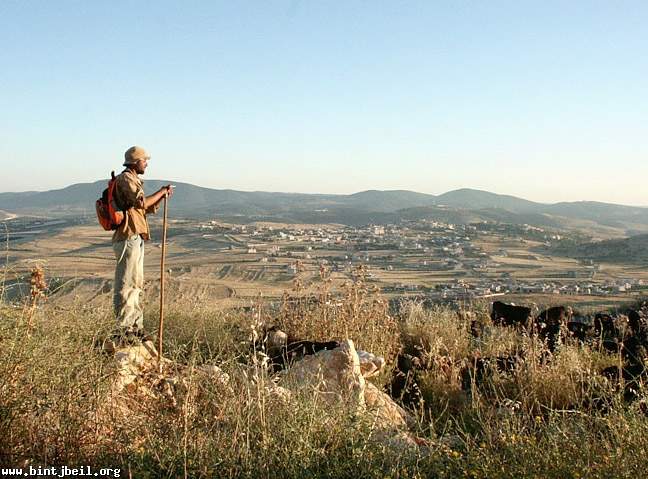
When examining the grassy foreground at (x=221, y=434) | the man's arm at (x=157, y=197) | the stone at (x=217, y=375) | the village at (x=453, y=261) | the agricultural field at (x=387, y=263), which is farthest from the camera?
the village at (x=453, y=261)

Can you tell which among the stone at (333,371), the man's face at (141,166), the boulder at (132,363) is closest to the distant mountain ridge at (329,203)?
the man's face at (141,166)

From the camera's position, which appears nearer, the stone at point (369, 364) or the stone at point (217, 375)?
the stone at point (217, 375)

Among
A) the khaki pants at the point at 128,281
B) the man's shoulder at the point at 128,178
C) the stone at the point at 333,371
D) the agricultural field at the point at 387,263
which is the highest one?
the man's shoulder at the point at 128,178

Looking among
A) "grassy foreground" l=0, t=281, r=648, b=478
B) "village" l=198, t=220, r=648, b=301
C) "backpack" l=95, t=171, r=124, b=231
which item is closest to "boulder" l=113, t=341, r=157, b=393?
"grassy foreground" l=0, t=281, r=648, b=478

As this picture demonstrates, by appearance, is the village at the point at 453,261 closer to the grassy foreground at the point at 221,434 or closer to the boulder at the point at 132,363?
the boulder at the point at 132,363

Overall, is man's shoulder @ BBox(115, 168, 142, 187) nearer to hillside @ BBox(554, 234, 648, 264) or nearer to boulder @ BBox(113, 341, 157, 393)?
boulder @ BBox(113, 341, 157, 393)

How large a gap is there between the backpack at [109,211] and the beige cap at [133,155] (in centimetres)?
31

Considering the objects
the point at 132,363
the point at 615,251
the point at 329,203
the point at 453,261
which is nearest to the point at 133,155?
the point at 132,363

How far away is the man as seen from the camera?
18.7 feet

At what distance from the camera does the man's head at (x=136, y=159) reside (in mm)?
6000

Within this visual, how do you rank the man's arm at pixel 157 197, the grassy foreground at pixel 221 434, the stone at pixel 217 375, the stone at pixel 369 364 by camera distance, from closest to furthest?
the grassy foreground at pixel 221 434
the stone at pixel 217 375
the stone at pixel 369 364
the man's arm at pixel 157 197

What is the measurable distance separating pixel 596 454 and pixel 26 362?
3.38m

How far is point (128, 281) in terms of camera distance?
5.77 metres

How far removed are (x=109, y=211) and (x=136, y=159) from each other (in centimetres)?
68
